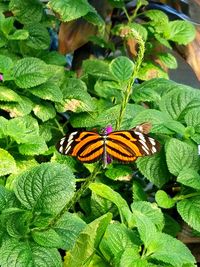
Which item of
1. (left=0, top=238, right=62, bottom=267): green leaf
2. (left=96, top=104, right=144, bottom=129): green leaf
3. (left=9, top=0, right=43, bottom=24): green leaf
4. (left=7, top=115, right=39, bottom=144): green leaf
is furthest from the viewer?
(left=9, top=0, right=43, bottom=24): green leaf

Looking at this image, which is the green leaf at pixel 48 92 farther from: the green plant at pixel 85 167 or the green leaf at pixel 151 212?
the green leaf at pixel 151 212

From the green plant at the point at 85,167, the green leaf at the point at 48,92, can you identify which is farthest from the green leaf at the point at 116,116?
the green leaf at the point at 48,92

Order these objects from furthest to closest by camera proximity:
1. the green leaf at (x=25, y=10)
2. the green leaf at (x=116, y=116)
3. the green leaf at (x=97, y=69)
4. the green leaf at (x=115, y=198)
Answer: the green leaf at (x=25, y=10), the green leaf at (x=97, y=69), the green leaf at (x=116, y=116), the green leaf at (x=115, y=198)

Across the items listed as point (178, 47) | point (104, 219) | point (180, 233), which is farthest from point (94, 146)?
point (178, 47)

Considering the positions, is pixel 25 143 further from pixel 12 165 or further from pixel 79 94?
pixel 79 94

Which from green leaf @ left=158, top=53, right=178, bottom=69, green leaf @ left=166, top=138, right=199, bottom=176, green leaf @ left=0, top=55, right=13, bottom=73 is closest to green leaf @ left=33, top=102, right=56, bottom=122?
green leaf @ left=0, top=55, right=13, bottom=73

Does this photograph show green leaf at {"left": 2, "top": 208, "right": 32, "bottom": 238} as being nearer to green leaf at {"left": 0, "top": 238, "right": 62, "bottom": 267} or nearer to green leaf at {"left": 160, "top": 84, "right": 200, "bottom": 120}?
green leaf at {"left": 0, "top": 238, "right": 62, "bottom": 267}
